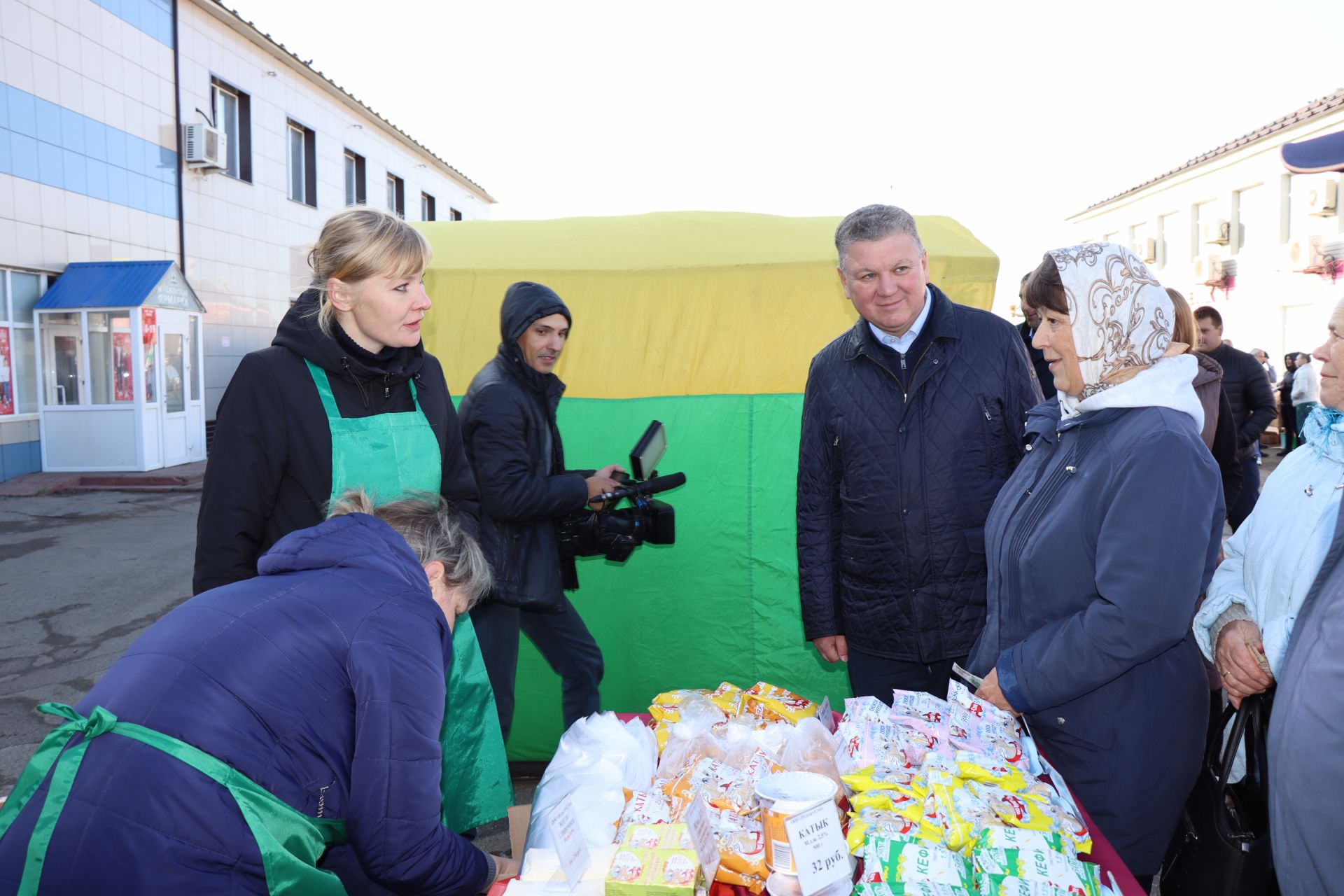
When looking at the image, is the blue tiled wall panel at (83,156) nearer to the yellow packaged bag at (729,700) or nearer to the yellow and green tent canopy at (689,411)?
the yellow and green tent canopy at (689,411)

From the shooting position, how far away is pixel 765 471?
11.4ft

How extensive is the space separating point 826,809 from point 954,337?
144 cm

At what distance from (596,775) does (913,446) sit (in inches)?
49.9

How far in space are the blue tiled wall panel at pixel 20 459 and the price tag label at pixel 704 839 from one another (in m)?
13.2

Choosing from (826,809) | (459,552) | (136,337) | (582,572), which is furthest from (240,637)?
(136,337)

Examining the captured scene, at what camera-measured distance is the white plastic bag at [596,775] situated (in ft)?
4.95

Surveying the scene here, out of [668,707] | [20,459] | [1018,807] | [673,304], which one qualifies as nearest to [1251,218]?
[673,304]

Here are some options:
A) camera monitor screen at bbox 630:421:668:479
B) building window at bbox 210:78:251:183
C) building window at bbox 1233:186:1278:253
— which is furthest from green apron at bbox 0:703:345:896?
building window at bbox 1233:186:1278:253

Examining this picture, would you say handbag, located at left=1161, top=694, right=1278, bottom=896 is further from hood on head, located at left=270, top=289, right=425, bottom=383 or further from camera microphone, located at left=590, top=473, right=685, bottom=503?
hood on head, located at left=270, top=289, right=425, bottom=383

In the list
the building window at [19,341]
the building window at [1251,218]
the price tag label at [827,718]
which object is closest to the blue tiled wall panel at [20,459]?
the building window at [19,341]

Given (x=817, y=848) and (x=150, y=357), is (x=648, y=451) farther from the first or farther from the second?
(x=150, y=357)

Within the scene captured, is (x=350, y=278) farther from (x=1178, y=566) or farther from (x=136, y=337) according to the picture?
(x=136, y=337)

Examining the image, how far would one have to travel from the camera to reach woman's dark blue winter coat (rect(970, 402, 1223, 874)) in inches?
64.9

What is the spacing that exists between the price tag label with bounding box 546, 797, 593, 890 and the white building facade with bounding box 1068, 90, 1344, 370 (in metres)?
16.7
